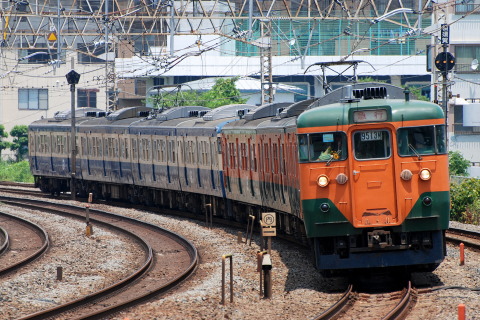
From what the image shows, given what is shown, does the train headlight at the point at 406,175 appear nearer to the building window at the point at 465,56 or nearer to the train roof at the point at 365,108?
the train roof at the point at 365,108

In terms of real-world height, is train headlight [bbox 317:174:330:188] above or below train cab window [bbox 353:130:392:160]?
below

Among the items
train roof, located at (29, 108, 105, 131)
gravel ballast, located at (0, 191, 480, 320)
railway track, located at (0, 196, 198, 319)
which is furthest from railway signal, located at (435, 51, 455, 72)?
train roof, located at (29, 108, 105, 131)

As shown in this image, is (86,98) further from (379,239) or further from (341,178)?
(379,239)

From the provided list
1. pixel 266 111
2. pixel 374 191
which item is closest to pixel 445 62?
pixel 266 111

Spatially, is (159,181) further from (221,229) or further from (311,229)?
(311,229)

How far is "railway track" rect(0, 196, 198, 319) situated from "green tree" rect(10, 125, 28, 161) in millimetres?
46482

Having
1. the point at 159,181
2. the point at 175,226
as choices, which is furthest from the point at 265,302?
the point at 159,181

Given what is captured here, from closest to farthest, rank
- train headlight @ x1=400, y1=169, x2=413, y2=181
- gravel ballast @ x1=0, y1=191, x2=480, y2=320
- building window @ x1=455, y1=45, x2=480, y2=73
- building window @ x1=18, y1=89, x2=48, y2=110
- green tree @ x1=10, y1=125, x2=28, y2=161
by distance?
gravel ballast @ x1=0, y1=191, x2=480, y2=320, train headlight @ x1=400, y1=169, x2=413, y2=181, building window @ x1=455, y1=45, x2=480, y2=73, green tree @ x1=10, y1=125, x2=28, y2=161, building window @ x1=18, y1=89, x2=48, y2=110

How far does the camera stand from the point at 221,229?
2612 centimetres

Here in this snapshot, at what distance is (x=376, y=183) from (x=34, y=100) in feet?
226

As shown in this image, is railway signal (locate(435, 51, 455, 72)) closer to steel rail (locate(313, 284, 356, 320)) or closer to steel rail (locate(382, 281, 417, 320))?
steel rail (locate(382, 281, 417, 320))

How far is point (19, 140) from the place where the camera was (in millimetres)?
75375

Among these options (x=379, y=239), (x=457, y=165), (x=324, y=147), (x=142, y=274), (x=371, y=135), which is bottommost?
(x=142, y=274)

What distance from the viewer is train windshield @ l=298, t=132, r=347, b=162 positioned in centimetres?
1461
